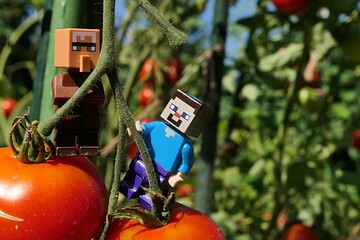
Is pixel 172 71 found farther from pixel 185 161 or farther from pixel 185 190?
pixel 185 161

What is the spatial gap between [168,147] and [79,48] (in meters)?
0.09

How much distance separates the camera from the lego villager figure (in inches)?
17.1

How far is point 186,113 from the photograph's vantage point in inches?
17.9

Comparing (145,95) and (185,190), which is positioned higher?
(145,95)

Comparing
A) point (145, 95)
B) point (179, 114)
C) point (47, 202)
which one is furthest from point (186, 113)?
point (145, 95)

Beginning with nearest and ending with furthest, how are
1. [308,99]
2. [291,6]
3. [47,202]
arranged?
1. [47,202]
2. [291,6]
3. [308,99]

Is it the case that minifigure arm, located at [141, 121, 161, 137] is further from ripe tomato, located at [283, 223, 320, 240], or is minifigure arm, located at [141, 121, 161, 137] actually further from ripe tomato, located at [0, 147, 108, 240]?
ripe tomato, located at [283, 223, 320, 240]

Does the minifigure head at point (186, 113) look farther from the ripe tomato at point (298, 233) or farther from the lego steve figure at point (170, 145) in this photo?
the ripe tomato at point (298, 233)

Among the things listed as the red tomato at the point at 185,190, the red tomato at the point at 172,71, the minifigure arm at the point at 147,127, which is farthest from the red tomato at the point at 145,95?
the minifigure arm at the point at 147,127

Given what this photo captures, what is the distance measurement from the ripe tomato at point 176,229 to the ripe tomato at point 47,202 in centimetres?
1

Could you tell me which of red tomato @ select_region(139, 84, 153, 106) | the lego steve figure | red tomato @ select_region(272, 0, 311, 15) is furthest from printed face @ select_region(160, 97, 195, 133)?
red tomato @ select_region(139, 84, 153, 106)

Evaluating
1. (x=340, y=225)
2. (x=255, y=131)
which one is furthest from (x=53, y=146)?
(x=255, y=131)

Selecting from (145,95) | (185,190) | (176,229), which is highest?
(176,229)

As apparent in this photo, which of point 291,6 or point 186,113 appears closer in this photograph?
point 186,113
